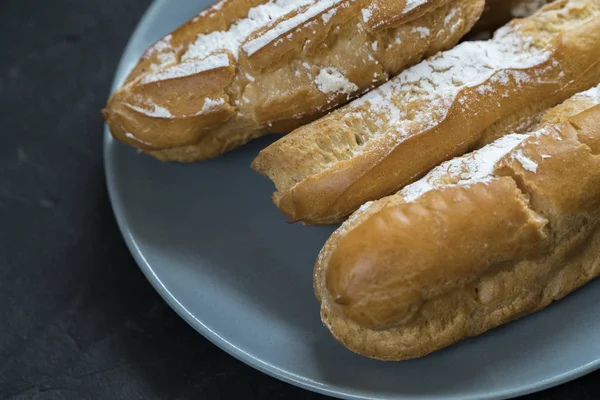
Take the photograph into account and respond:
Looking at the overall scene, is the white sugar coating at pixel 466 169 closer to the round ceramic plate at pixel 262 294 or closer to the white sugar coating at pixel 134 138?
the round ceramic plate at pixel 262 294

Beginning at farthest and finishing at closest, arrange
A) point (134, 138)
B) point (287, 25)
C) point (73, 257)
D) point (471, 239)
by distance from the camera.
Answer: point (73, 257) < point (134, 138) < point (287, 25) < point (471, 239)

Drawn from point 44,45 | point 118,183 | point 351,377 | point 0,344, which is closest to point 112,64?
point 44,45

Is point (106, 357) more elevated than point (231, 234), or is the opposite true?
point (231, 234)

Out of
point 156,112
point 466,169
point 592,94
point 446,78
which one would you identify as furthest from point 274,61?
point 592,94

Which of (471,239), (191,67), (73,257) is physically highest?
A: (191,67)

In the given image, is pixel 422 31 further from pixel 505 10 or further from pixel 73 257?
pixel 73 257

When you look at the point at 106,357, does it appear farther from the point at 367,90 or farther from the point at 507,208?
the point at 507,208
